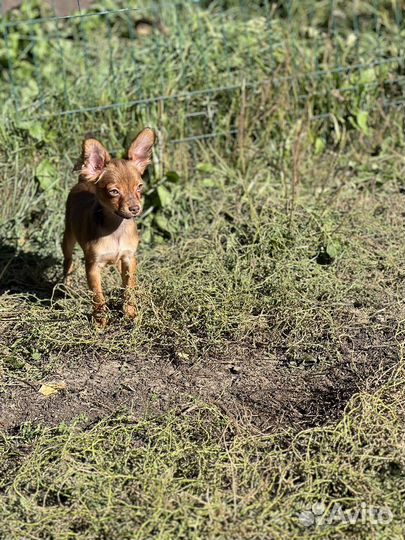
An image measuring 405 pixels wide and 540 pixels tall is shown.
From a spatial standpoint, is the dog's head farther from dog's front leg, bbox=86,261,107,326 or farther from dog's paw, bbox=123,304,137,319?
dog's paw, bbox=123,304,137,319

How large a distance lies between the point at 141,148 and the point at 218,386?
1584mm

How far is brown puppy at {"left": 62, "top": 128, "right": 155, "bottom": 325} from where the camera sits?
5.39 metres

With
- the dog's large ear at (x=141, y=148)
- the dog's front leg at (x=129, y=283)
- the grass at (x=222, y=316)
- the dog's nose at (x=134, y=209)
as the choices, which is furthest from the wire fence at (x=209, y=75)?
the dog's nose at (x=134, y=209)

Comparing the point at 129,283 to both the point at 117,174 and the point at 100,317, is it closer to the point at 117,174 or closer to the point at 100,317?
the point at 100,317

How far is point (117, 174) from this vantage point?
213 inches

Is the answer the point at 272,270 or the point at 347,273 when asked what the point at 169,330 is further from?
the point at 347,273

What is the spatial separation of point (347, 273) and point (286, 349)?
3.46 feet

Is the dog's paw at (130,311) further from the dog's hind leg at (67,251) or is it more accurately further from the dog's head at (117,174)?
the dog's hind leg at (67,251)

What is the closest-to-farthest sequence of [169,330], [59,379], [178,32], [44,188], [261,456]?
1. [261,456]
2. [59,379]
3. [169,330]
4. [44,188]
5. [178,32]

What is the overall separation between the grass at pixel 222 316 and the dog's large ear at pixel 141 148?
78 cm

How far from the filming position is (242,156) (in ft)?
24.6

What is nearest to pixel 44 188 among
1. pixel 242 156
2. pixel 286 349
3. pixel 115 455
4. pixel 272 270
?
pixel 242 156

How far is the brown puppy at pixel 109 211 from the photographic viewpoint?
17.7 ft

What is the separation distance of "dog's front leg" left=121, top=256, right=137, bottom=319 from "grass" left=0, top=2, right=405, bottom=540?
91 millimetres
